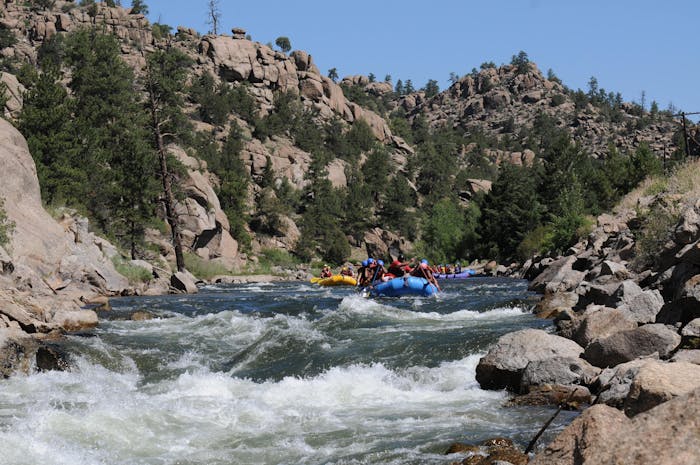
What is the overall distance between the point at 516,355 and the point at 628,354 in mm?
1348

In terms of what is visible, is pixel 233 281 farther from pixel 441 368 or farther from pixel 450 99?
pixel 450 99

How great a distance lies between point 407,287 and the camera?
2248cm

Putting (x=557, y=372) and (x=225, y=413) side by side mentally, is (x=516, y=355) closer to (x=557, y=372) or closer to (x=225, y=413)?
(x=557, y=372)

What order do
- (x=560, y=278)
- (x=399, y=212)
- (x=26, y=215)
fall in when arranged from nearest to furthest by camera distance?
(x=560, y=278) → (x=26, y=215) → (x=399, y=212)

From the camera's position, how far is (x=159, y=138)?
3053cm

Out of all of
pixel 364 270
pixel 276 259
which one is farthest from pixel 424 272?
pixel 276 259

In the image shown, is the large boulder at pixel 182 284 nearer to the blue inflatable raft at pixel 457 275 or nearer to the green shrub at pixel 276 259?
the blue inflatable raft at pixel 457 275

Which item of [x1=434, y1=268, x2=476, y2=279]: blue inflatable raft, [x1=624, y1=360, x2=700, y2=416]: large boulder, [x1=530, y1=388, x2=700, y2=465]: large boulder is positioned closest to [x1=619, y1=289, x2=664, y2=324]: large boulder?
[x1=624, y1=360, x2=700, y2=416]: large boulder

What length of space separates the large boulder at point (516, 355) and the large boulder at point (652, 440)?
5.11 metres

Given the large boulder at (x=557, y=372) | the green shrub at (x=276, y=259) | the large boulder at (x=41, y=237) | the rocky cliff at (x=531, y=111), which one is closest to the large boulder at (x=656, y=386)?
the large boulder at (x=557, y=372)

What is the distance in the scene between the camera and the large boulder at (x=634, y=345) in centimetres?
904

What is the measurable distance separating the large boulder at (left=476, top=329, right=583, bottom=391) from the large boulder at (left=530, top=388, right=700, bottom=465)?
16.8 feet

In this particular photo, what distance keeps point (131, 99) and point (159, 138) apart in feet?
95.9

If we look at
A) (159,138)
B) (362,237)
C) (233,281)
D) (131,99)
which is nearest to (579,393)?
(159,138)
